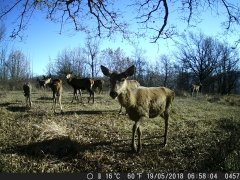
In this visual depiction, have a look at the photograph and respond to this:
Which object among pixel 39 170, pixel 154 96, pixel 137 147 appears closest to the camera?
pixel 39 170

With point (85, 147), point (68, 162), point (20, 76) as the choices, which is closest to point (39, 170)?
point (68, 162)

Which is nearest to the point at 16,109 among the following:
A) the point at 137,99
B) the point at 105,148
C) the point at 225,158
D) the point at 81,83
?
the point at 81,83

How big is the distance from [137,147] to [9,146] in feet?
12.7

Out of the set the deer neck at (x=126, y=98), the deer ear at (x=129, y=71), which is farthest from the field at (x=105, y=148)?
the deer ear at (x=129, y=71)

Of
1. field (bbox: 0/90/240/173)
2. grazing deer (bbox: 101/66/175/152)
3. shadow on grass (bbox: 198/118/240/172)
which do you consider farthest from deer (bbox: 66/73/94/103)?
shadow on grass (bbox: 198/118/240/172)

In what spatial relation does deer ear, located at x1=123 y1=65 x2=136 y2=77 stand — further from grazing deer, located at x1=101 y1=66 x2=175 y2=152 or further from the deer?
the deer

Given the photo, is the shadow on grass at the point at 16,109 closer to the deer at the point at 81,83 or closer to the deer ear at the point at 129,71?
the deer at the point at 81,83

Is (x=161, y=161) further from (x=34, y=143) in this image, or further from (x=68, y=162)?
(x=34, y=143)

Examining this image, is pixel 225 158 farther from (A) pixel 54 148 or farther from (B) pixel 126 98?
(A) pixel 54 148

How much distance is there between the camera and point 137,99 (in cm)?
1002

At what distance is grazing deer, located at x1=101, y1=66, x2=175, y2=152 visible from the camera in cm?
944

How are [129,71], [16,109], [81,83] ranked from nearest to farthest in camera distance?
[129,71], [16,109], [81,83]

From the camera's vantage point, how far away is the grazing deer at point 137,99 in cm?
944

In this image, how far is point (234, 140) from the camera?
9.32m
